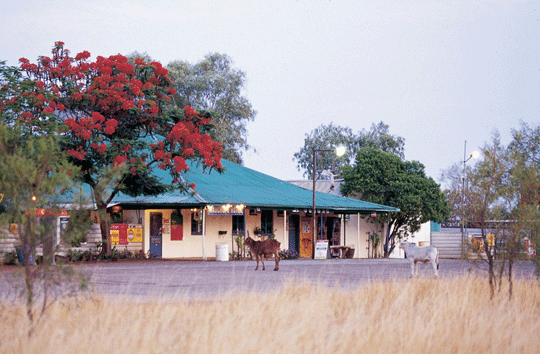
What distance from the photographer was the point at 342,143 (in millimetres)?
75062

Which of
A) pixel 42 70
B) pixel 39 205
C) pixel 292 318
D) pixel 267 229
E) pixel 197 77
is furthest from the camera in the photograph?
pixel 197 77

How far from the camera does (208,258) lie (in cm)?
3550

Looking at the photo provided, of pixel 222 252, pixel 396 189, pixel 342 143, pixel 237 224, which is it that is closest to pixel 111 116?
pixel 222 252

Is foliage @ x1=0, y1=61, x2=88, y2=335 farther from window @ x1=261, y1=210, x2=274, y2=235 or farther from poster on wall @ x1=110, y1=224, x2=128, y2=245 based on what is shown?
window @ x1=261, y1=210, x2=274, y2=235

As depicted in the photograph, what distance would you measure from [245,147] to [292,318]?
159 feet

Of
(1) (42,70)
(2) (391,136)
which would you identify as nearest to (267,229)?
(1) (42,70)

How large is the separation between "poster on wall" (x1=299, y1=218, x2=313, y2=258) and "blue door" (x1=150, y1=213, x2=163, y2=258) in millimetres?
9152

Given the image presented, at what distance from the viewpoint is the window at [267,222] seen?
39156mm

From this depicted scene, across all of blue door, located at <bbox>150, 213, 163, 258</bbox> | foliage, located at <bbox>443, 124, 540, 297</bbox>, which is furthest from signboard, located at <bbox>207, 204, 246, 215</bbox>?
foliage, located at <bbox>443, 124, 540, 297</bbox>

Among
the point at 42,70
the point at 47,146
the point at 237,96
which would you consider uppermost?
the point at 237,96

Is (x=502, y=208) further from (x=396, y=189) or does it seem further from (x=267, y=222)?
(x=396, y=189)

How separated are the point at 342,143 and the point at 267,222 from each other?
3670cm

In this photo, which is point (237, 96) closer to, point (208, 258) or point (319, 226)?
point (319, 226)

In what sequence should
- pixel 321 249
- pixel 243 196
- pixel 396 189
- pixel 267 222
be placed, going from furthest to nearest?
pixel 396 189 < pixel 267 222 < pixel 321 249 < pixel 243 196
